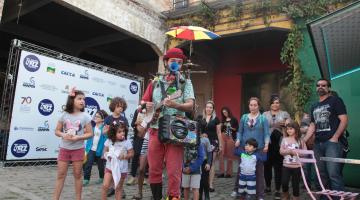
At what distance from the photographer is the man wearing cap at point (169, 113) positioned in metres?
3.46

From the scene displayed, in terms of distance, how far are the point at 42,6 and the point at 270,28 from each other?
783cm

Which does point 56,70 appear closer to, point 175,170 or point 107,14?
point 107,14

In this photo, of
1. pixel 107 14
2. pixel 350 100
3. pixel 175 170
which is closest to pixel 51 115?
pixel 107 14

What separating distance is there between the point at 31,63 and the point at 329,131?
277 inches

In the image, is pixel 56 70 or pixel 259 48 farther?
pixel 259 48

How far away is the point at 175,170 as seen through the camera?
346 cm

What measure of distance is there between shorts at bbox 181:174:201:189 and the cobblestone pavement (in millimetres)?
1052

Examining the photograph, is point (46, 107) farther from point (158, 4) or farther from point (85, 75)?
point (158, 4)

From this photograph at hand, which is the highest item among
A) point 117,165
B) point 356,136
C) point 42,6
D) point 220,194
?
Result: point 42,6

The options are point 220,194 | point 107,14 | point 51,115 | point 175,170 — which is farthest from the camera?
point 107,14

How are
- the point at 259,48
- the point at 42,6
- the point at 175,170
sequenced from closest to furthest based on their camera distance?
the point at 175,170
the point at 42,6
the point at 259,48

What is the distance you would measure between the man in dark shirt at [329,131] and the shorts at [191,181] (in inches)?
76.2

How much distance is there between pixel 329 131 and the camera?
517cm

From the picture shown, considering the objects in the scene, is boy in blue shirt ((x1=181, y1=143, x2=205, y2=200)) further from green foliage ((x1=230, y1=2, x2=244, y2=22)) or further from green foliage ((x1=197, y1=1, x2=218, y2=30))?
green foliage ((x1=197, y1=1, x2=218, y2=30))
